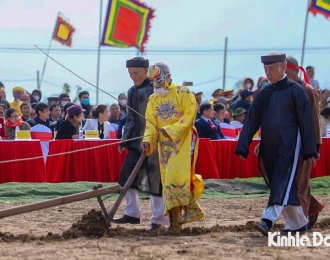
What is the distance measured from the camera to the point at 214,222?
1022 centimetres

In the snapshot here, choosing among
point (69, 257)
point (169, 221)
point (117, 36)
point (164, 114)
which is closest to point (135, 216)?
point (169, 221)

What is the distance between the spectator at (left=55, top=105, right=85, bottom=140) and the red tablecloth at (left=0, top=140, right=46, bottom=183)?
649mm

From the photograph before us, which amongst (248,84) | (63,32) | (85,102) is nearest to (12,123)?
(85,102)

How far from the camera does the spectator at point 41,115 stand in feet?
52.2

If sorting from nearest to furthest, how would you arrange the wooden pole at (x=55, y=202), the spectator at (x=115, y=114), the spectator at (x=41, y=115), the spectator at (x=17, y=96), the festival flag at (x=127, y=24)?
the wooden pole at (x=55, y=202) → the spectator at (x=41, y=115) → the spectator at (x=115, y=114) → the spectator at (x=17, y=96) → the festival flag at (x=127, y=24)

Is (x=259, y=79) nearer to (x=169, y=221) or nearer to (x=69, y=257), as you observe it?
(x=169, y=221)

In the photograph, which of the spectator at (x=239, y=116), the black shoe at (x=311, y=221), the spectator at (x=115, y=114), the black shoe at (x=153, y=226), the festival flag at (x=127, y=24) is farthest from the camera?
the festival flag at (x=127, y=24)

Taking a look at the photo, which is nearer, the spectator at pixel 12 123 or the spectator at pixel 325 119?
the spectator at pixel 12 123

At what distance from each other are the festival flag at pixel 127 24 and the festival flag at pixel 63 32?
3455 mm

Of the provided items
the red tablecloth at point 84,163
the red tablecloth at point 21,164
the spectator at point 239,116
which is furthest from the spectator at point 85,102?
the red tablecloth at point 21,164

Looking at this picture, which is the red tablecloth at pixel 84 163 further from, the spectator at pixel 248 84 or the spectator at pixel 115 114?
the spectator at pixel 248 84

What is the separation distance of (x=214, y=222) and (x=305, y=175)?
154cm

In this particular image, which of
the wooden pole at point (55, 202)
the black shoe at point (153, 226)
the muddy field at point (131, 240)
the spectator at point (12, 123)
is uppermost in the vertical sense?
the spectator at point (12, 123)

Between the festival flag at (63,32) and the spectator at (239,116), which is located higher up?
the festival flag at (63,32)
